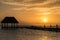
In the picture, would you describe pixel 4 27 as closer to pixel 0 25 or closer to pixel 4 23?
pixel 4 23

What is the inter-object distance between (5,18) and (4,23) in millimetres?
2000

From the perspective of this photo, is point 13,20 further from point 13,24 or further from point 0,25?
point 0,25

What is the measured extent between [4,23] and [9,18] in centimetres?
333

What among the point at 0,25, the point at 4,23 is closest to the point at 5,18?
the point at 4,23

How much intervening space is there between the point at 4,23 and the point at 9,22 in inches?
118

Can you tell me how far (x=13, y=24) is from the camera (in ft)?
289

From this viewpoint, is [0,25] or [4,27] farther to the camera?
[0,25]

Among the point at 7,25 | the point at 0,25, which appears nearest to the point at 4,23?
the point at 7,25

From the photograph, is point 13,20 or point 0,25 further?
point 0,25

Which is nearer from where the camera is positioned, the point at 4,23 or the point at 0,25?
the point at 4,23

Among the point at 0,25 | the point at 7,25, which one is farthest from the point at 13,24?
the point at 0,25

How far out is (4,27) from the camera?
86.0 metres

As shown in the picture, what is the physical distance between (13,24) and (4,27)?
13.2 feet

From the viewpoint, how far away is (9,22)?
85375 millimetres
